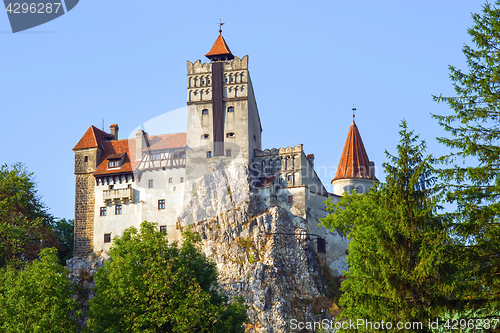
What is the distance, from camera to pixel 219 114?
217ft

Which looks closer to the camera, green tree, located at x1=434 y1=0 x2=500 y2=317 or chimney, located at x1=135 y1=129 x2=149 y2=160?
green tree, located at x1=434 y1=0 x2=500 y2=317

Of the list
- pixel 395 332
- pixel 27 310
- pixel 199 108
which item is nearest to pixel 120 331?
pixel 27 310

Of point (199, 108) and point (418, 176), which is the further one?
point (199, 108)

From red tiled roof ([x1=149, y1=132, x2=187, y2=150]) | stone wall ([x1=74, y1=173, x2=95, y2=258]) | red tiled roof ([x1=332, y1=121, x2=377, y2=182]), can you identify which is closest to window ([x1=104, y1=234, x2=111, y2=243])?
stone wall ([x1=74, y1=173, x2=95, y2=258])

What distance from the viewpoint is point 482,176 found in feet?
65.1

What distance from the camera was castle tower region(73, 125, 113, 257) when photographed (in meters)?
66.4

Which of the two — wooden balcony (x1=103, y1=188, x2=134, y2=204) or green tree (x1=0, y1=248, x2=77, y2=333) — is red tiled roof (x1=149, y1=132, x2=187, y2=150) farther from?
green tree (x1=0, y1=248, x2=77, y2=333)

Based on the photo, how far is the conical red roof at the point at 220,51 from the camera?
69.4 metres

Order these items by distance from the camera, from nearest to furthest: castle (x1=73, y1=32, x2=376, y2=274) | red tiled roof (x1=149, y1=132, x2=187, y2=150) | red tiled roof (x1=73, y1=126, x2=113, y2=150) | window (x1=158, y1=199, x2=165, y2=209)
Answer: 1. castle (x1=73, y1=32, x2=376, y2=274)
2. window (x1=158, y1=199, x2=165, y2=209)
3. red tiled roof (x1=149, y1=132, x2=187, y2=150)
4. red tiled roof (x1=73, y1=126, x2=113, y2=150)

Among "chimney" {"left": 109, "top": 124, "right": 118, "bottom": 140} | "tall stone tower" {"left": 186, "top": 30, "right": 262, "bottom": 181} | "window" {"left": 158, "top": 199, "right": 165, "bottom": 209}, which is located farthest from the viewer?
"chimney" {"left": 109, "top": 124, "right": 118, "bottom": 140}

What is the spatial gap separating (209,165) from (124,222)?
1033cm

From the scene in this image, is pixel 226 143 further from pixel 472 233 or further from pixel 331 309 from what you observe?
pixel 472 233

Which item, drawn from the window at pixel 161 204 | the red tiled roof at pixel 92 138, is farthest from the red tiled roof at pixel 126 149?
the window at pixel 161 204

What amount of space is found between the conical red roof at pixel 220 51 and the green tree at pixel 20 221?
2279cm
